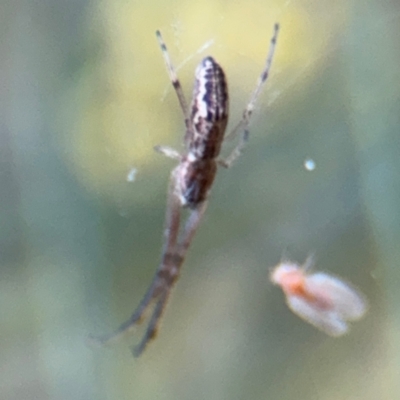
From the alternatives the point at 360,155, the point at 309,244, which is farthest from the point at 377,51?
the point at 309,244

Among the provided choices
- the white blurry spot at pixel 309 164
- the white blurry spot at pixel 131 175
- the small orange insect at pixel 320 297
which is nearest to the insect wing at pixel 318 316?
the small orange insect at pixel 320 297

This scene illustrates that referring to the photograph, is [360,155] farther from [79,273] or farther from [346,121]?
[79,273]

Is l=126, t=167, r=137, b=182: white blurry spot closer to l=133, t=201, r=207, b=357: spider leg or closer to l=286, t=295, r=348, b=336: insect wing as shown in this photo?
l=133, t=201, r=207, b=357: spider leg

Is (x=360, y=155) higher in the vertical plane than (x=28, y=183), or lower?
higher

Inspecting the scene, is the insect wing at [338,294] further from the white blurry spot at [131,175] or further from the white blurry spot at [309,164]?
the white blurry spot at [131,175]

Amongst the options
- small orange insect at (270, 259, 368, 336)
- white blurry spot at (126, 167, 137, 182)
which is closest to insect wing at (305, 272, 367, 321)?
small orange insect at (270, 259, 368, 336)
